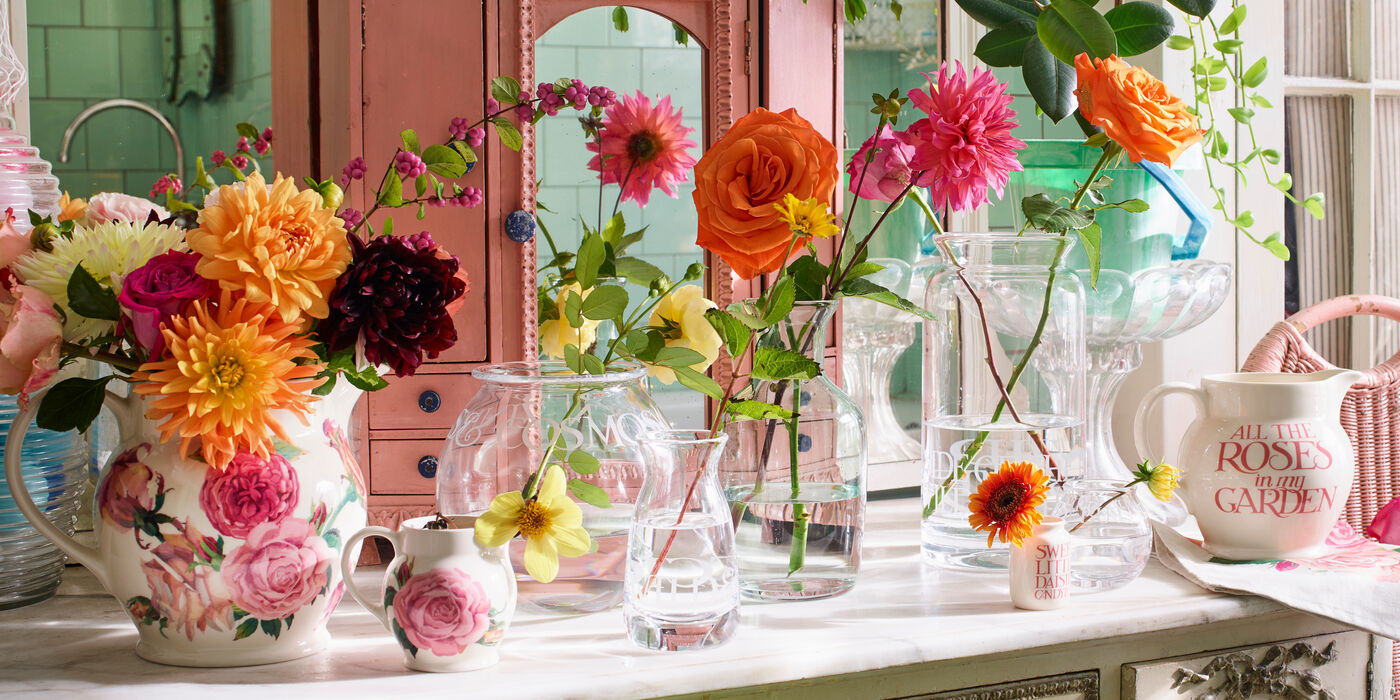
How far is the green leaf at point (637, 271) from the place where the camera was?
1.05 meters

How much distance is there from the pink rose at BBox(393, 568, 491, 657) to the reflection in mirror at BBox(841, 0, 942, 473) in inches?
30.0

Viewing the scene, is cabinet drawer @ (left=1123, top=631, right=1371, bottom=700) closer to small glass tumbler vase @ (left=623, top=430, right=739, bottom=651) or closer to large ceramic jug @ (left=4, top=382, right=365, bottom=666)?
small glass tumbler vase @ (left=623, top=430, right=739, bottom=651)

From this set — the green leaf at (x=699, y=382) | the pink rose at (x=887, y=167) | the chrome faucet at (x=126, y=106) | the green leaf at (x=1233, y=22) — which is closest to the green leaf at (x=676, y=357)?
the green leaf at (x=699, y=382)

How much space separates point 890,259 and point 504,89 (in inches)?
24.9

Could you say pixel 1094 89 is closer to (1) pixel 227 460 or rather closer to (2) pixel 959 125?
(2) pixel 959 125

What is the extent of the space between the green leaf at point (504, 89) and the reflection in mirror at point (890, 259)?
0.55 meters

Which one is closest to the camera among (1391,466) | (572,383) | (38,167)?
(572,383)

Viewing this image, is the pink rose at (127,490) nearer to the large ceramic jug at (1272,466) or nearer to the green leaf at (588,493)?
the green leaf at (588,493)

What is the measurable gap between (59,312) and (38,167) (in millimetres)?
321

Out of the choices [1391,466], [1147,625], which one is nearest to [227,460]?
[1147,625]

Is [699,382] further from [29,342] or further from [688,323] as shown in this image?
[29,342]

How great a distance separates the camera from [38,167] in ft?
3.44

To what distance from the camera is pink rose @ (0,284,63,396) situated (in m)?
0.78

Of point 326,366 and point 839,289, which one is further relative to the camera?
point 839,289
